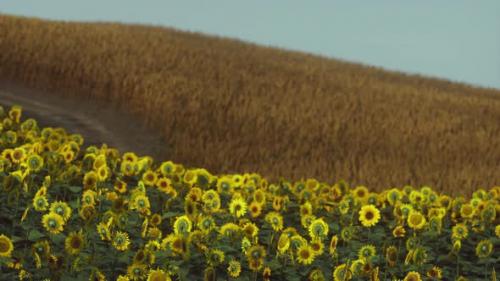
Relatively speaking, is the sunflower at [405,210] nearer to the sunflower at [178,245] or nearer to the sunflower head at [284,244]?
the sunflower head at [284,244]

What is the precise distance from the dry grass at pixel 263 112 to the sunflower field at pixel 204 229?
10.5 ft

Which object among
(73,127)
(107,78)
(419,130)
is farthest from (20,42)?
(419,130)

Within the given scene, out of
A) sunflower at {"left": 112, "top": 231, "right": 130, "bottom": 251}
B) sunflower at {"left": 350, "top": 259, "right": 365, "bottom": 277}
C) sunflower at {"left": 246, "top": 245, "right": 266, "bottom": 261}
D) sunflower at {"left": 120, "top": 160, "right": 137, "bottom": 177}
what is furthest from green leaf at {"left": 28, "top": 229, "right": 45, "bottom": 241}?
sunflower at {"left": 120, "top": 160, "right": 137, "bottom": 177}

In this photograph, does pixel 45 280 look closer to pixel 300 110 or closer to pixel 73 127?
pixel 73 127

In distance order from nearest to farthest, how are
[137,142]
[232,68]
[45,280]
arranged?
1. [45,280]
2. [137,142]
3. [232,68]

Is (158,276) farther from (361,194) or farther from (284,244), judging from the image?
(361,194)

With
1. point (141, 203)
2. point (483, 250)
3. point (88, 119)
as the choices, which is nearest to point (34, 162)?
point (141, 203)

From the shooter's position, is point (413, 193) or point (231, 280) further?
point (413, 193)

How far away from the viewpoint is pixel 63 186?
7086 millimetres

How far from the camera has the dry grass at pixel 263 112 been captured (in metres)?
12.2

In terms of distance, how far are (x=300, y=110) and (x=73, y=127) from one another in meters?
4.33

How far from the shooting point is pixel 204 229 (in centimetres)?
561

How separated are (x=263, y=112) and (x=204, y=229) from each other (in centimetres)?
874

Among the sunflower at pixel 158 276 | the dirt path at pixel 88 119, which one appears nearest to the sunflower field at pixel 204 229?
the sunflower at pixel 158 276
